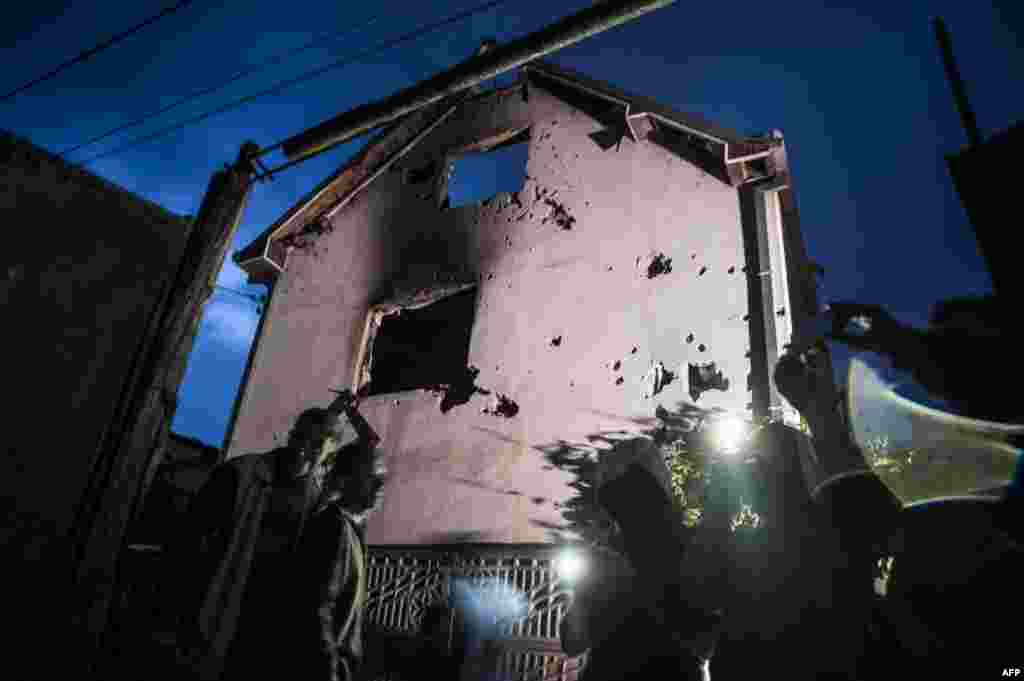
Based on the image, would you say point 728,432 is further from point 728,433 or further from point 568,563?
point 568,563

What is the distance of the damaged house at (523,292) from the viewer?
7688 millimetres

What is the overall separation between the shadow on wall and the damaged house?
12cm

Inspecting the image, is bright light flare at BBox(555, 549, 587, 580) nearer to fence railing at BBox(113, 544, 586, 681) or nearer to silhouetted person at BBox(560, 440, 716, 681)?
fence railing at BBox(113, 544, 586, 681)

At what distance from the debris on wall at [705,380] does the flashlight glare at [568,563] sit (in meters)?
2.49

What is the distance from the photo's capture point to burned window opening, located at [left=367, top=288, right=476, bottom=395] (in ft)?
36.8

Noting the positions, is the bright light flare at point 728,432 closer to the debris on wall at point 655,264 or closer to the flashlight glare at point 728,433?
the flashlight glare at point 728,433

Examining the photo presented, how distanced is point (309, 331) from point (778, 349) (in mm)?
8455

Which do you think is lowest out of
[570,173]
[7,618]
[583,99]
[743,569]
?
[7,618]

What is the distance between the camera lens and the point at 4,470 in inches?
119

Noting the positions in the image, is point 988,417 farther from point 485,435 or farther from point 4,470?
point 4,470

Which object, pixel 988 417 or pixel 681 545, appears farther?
pixel 988 417

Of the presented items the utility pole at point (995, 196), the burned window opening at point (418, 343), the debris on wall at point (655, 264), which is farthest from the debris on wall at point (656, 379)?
the utility pole at point (995, 196)

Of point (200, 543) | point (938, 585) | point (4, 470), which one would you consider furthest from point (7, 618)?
point (938, 585)

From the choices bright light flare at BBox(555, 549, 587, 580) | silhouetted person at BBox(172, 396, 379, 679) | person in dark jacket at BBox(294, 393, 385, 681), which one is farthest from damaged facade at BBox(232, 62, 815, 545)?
silhouetted person at BBox(172, 396, 379, 679)
